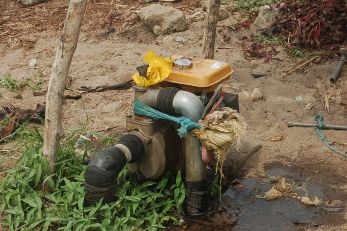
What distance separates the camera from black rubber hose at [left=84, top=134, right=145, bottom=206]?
Result: 456 cm

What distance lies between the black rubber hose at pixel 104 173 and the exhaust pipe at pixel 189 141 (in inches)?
17.5

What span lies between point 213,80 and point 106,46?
4.14m

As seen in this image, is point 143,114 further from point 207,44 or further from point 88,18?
point 88,18

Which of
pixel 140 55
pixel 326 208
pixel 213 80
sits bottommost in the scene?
pixel 326 208

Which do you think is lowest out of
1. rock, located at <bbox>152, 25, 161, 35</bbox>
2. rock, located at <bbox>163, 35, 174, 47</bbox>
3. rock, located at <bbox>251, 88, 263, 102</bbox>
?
rock, located at <bbox>251, 88, 263, 102</bbox>

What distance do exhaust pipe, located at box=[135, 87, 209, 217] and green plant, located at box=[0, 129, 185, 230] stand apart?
12 centimetres

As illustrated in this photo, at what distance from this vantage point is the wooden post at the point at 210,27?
22.5ft

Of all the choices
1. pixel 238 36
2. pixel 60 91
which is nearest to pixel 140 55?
pixel 238 36

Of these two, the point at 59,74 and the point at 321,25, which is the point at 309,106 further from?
the point at 59,74

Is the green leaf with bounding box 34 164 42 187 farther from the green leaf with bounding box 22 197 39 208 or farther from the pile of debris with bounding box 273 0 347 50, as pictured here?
the pile of debris with bounding box 273 0 347 50

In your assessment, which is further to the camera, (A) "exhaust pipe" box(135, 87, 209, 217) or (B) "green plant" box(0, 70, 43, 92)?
(B) "green plant" box(0, 70, 43, 92)

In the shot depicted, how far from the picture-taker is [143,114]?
4.93 meters

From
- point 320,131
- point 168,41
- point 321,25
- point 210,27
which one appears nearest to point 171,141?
point 320,131

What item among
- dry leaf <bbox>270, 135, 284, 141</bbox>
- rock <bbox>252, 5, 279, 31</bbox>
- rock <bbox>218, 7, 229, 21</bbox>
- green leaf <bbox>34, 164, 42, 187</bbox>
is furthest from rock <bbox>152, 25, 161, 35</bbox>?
green leaf <bbox>34, 164, 42, 187</bbox>
